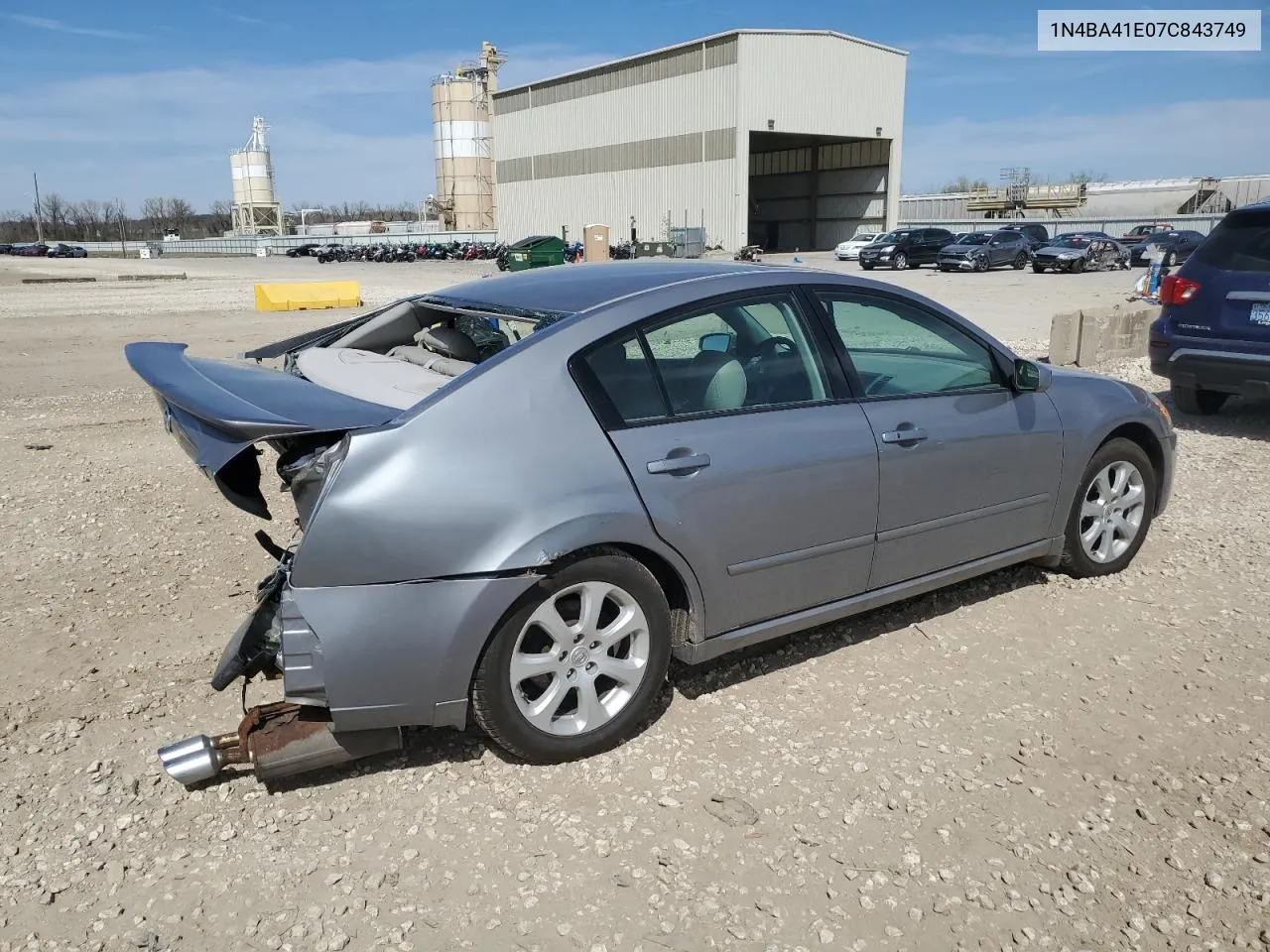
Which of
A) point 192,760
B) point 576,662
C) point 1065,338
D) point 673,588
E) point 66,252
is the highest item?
point 66,252

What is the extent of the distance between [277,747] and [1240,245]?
7866 mm

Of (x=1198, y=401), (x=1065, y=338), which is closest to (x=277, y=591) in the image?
(x=1198, y=401)

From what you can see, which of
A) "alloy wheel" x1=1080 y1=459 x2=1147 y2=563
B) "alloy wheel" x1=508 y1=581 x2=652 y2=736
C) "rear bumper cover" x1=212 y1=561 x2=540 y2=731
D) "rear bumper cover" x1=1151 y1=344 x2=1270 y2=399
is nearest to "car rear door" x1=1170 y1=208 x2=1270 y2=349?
"rear bumper cover" x1=1151 y1=344 x2=1270 y2=399

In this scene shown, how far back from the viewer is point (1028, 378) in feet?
14.2

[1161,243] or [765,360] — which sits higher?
[1161,243]

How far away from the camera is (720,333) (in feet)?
12.9

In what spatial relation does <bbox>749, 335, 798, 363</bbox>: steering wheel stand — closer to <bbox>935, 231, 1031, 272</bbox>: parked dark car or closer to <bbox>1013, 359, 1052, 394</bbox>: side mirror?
<bbox>1013, 359, 1052, 394</bbox>: side mirror

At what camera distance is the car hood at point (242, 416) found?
2.93 meters

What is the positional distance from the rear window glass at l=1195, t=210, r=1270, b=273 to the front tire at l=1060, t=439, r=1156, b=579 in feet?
11.8

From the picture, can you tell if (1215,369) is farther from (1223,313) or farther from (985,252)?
(985,252)

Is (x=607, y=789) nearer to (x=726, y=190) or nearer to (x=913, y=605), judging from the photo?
(x=913, y=605)

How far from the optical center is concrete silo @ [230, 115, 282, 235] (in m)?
96.6

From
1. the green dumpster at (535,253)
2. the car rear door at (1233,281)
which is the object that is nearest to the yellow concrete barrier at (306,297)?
the green dumpster at (535,253)

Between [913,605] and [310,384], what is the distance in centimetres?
289
